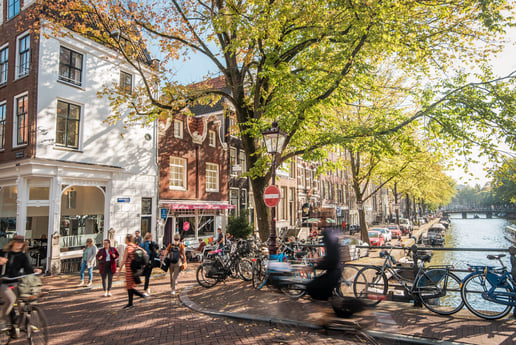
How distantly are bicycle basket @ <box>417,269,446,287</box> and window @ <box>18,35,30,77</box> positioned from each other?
16417mm

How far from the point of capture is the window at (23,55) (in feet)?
45.8

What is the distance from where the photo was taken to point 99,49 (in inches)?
611

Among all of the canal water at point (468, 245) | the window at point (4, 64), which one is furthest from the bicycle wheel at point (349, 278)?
the window at point (4, 64)

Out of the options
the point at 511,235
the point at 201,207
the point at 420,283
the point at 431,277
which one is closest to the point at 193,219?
the point at 201,207

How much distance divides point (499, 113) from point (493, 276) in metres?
4.92

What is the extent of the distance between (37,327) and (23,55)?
13649mm

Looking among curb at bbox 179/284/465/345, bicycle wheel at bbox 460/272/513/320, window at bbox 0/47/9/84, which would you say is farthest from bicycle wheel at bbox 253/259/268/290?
window at bbox 0/47/9/84

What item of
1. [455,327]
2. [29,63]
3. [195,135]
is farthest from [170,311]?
[195,135]

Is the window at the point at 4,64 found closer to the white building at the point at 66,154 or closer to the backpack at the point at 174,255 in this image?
the white building at the point at 66,154

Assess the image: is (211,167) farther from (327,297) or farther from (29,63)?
(327,297)

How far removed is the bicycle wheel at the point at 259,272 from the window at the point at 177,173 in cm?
1108

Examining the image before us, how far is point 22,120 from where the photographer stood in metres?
13.9

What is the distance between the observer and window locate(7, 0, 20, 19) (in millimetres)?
15062

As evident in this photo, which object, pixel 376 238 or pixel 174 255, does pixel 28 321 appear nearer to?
pixel 174 255
